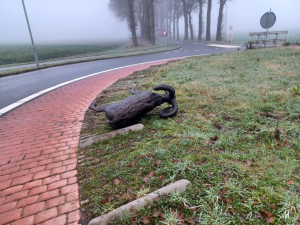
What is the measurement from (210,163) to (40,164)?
235 centimetres

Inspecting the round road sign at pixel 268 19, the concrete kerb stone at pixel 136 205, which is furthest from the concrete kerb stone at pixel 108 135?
the round road sign at pixel 268 19

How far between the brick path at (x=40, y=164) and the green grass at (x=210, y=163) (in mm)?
199

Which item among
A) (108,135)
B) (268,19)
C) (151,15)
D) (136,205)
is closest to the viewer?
(136,205)

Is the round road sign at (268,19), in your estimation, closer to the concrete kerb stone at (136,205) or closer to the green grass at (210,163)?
the green grass at (210,163)

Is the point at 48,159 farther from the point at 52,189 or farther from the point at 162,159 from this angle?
the point at 162,159

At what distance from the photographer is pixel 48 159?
3.08 metres

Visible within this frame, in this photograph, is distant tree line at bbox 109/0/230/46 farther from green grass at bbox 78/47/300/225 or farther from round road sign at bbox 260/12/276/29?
green grass at bbox 78/47/300/225

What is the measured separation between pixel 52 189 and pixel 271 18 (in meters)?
15.5

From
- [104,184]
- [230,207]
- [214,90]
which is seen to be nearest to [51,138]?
[104,184]

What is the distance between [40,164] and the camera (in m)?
2.97

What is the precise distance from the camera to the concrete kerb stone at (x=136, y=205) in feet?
6.27

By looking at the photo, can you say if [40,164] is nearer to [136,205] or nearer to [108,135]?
[108,135]

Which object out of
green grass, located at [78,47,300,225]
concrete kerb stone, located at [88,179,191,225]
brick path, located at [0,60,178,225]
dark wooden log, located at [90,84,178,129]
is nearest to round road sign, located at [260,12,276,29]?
green grass, located at [78,47,300,225]

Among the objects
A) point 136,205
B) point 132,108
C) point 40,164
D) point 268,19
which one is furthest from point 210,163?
point 268,19
